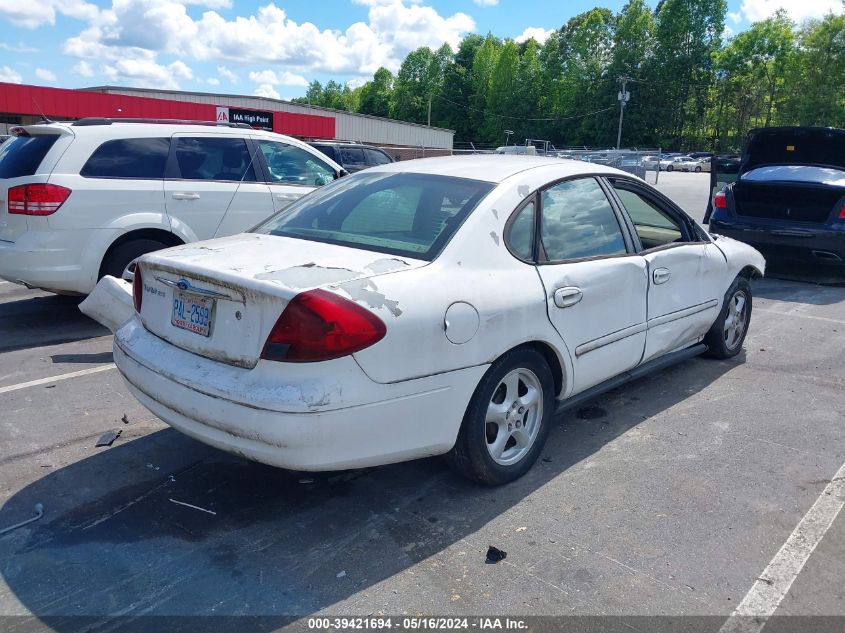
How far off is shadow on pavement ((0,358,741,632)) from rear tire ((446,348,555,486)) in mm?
135

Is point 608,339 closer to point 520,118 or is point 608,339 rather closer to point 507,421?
point 507,421

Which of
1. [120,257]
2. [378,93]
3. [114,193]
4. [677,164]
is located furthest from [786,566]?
[378,93]

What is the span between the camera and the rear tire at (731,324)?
5559 millimetres

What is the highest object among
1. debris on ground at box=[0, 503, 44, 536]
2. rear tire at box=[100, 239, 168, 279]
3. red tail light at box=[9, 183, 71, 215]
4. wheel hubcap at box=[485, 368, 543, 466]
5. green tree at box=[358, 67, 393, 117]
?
green tree at box=[358, 67, 393, 117]

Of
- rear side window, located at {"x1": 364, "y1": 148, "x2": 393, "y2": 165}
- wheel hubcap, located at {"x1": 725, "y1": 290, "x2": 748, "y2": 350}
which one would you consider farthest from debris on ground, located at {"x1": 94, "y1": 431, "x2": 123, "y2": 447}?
rear side window, located at {"x1": 364, "y1": 148, "x2": 393, "y2": 165}

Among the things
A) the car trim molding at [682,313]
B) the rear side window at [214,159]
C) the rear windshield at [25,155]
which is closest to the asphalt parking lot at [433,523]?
the car trim molding at [682,313]

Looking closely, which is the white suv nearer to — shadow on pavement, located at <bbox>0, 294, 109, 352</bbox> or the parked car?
shadow on pavement, located at <bbox>0, 294, 109, 352</bbox>

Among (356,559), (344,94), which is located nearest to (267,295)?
(356,559)

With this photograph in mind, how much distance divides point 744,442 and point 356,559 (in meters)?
2.53

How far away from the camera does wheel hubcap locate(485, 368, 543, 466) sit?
3596mm

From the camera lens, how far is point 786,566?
3045mm

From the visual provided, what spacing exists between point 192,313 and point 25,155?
4.14m

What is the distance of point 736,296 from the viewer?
5719 mm

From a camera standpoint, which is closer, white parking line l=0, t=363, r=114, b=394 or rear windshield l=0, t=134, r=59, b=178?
white parking line l=0, t=363, r=114, b=394
